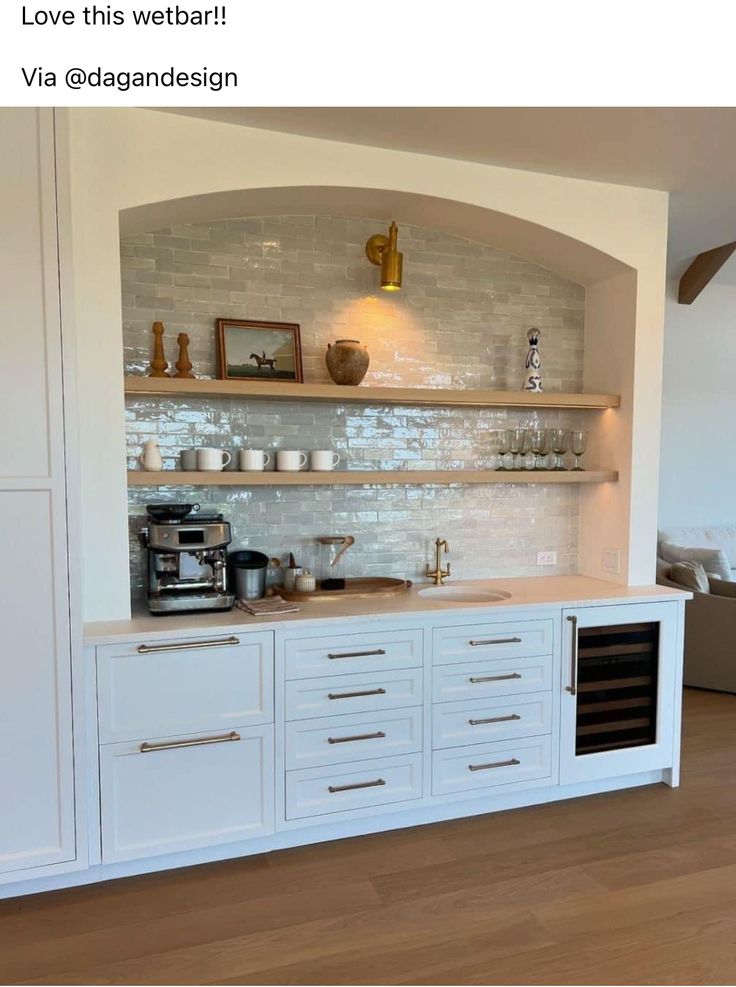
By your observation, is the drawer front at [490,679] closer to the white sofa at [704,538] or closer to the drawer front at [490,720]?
the drawer front at [490,720]

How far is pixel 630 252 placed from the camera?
3.25 meters

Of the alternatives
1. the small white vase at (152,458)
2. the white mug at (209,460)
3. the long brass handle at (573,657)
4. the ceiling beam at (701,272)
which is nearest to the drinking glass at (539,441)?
the long brass handle at (573,657)

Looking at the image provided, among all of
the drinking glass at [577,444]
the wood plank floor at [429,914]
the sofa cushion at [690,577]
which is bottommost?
the wood plank floor at [429,914]

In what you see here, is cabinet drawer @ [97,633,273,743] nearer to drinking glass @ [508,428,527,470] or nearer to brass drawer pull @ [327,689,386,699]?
brass drawer pull @ [327,689,386,699]

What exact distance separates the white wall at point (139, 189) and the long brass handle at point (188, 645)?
0.88 ft

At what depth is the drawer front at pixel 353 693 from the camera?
260cm

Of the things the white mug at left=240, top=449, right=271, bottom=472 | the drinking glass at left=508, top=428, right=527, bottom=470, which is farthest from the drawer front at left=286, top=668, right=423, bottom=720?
the drinking glass at left=508, top=428, right=527, bottom=470

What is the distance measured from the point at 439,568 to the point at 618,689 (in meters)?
0.97

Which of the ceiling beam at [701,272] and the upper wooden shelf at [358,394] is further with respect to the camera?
the ceiling beam at [701,272]

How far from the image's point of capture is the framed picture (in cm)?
299

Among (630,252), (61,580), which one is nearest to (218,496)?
(61,580)

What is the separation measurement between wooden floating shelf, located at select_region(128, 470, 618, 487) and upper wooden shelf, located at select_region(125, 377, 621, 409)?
0.32 m
